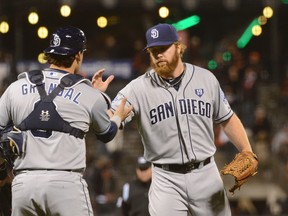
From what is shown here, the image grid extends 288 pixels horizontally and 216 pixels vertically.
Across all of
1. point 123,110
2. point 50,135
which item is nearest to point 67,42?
point 50,135

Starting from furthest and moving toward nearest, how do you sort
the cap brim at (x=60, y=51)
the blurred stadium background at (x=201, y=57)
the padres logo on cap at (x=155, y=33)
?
the blurred stadium background at (x=201, y=57) < the padres logo on cap at (x=155, y=33) < the cap brim at (x=60, y=51)

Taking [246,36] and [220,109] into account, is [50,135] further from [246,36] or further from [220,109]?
[246,36]

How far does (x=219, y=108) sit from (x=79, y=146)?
1509mm

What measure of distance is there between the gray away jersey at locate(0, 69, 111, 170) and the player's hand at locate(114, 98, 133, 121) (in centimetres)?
51

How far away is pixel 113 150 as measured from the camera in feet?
52.5

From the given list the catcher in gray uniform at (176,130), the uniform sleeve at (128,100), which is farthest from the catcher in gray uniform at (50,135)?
the catcher in gray uniform at (176,130)

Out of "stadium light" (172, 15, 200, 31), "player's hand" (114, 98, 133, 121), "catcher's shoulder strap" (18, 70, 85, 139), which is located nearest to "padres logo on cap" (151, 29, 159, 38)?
"player's hand" (114, 98, 133, 121)

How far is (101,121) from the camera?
544 cm

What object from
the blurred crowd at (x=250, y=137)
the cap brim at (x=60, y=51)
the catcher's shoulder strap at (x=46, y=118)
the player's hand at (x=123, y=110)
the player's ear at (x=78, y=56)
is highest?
the cap brim at (x=60, y=51)

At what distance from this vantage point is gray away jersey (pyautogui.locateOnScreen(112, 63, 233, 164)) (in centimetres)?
617

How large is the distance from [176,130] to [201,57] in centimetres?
1312

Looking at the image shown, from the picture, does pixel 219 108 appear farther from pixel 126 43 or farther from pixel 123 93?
pixel 126 43

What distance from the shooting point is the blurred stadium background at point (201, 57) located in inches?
591

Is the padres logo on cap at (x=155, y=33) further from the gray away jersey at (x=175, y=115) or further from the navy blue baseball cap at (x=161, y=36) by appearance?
the gray away jersey at (x=175, y=115)
